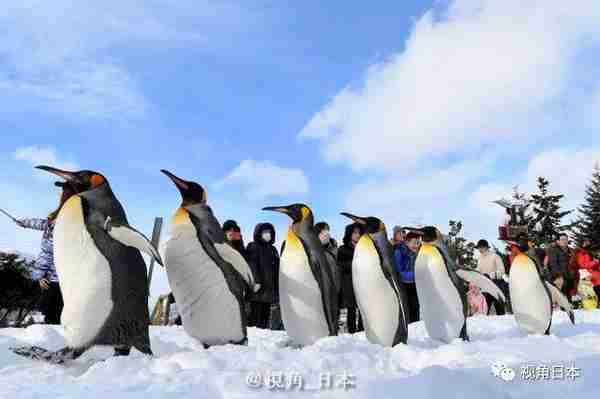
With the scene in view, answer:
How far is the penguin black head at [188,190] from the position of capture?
4637mm

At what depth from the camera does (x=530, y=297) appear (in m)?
6.50

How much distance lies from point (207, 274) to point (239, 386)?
1.88 m

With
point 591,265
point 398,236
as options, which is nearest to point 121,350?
point 398,236

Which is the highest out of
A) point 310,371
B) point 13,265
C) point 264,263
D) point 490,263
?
point 13,265

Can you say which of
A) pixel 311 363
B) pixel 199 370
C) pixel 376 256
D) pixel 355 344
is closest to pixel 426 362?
pixel 355 344

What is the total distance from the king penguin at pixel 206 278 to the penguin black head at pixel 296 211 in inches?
42.6

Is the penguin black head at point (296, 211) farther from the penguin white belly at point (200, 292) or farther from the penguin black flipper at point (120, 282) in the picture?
the penguin black flipper at point (120, 282)

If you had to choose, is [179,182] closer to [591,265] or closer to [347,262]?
[347,262]

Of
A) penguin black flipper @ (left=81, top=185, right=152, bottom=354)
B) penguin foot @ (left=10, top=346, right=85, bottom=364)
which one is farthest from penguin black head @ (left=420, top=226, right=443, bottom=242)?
penguin foot @ (left=10, top=346, right=85, bottom=364)

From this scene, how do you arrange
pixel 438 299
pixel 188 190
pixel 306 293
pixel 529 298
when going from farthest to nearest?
1. pixel 529 298
2. pixel 438 299
3. pixel 306 293
4. pixel 188 190

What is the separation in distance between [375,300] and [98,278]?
264 cm

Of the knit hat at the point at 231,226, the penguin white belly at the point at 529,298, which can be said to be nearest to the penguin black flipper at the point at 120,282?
the knit hat at the point at 231,226

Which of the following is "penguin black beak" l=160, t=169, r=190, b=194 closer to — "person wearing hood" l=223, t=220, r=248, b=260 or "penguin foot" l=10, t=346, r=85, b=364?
"penguin foot" l=10, t=346, r=85, b=364

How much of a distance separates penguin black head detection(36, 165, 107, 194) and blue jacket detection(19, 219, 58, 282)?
187 cm
